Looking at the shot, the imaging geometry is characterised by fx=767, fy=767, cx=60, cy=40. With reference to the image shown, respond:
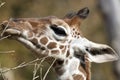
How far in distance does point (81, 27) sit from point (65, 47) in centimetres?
1247

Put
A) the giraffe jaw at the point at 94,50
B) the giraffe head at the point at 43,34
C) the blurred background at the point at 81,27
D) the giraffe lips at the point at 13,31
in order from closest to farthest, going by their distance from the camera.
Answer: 1. the giraffe lips at the point at 13,31
2. the giraffe head at the point at 43,34
3. the giraffe jaw at the point at 94,50
4. the blurred background at the point at 81,27

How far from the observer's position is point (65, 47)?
23.3ft

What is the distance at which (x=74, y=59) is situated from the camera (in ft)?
23.2

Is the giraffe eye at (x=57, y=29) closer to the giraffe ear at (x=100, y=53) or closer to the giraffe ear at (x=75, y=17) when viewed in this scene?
the giraffe ear at (x=75, y=17)

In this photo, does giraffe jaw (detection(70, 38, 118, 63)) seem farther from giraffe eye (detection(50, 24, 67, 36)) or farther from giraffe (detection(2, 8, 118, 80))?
giraffe eye (detection(50, 24, 67, 36))

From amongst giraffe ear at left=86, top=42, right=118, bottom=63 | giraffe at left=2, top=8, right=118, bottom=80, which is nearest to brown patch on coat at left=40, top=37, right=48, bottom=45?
giraffe at left=2, top=8, right=118, bottom=80

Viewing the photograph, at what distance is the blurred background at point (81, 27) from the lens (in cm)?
1383

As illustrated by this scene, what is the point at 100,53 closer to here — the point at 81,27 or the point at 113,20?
the point at 113,20

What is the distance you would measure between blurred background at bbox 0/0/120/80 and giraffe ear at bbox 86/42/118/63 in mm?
5437

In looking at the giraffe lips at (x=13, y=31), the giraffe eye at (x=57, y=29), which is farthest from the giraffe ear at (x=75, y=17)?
the giraffe lips at (x=13, y=31)

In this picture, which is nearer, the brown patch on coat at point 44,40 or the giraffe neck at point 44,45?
the giraffe neck at point 44,45

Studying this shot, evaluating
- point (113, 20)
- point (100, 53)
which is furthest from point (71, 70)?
point (113, 20)

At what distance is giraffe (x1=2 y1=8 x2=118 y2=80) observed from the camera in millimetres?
6953

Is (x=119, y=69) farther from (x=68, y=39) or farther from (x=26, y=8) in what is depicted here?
(x=26, y=8)
